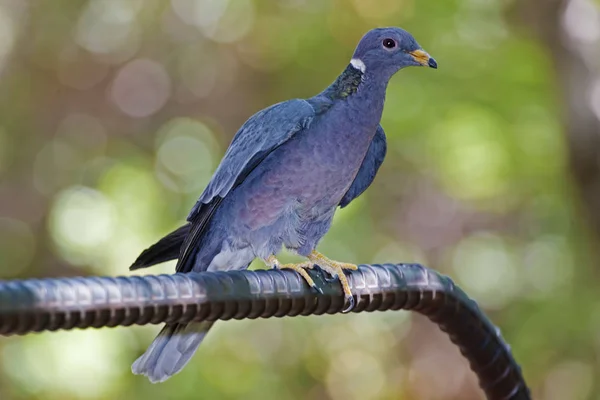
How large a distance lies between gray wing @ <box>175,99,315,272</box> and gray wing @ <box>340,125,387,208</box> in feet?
1.11

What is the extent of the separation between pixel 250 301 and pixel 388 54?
1509mm

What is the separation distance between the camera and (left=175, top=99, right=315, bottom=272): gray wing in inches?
111

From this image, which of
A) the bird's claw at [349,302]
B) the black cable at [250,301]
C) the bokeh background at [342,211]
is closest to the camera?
the black cable at [250,301]

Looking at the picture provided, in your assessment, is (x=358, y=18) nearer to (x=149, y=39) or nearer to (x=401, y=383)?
(x=149, y=39)

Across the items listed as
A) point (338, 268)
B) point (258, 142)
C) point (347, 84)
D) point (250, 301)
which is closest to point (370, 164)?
point (347, 84)

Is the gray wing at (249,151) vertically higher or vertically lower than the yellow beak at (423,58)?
lower

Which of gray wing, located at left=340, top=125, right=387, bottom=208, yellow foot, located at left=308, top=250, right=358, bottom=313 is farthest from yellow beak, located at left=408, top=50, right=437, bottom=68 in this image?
yellow foot, located at left=308, top=250, right=358, bottom=313

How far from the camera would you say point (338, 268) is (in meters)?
2.44

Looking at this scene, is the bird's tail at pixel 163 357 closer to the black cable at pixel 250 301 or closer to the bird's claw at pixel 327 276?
the bird's claw at pixel 327 276

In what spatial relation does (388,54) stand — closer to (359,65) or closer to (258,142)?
(359,65)

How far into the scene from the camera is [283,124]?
2.83m

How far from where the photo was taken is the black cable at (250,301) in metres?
1.32

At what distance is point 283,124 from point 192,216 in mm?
419

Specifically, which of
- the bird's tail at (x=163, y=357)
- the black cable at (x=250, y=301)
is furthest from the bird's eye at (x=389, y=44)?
the bird's tail at (x=163, y=357)
